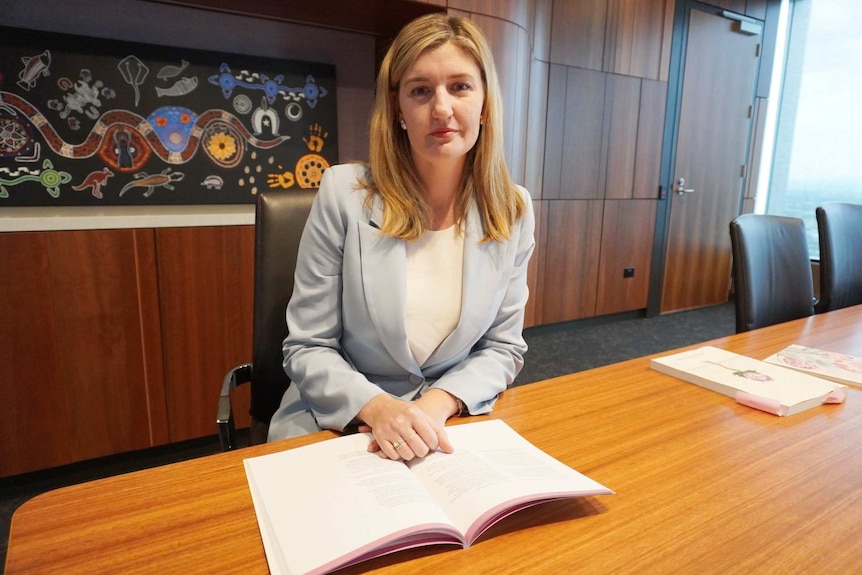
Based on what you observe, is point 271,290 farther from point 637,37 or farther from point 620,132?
point 637,37

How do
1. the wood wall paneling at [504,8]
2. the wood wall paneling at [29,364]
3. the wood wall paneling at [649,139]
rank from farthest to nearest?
the wood wall paneling at [649,139] → the wood wall paneling at [504,8] → the wood wall paneling at [29,364]

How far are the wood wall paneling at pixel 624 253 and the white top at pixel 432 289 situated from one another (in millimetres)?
3194

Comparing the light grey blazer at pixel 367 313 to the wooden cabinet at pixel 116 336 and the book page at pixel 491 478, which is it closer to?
the book page at pixel 491 478

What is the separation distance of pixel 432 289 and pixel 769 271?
→ 4.19 feet

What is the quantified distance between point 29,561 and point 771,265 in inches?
79.2

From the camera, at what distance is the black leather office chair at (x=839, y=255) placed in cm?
211

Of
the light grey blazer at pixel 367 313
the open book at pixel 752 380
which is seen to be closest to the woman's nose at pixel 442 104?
the light grey blazer at pixel 367 313

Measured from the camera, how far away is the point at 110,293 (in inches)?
79.4

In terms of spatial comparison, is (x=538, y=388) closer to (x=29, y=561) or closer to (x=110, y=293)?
(x=29, y=561)

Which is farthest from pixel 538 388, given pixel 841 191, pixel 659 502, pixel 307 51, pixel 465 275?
pixel 841 191

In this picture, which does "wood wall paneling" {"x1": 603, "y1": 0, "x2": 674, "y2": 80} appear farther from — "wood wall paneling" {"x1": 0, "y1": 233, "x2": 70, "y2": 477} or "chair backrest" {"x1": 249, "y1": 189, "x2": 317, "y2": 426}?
"wood wall paneling" {"x1": 0, "y1": 233, "x2": 70, "y2": 477}

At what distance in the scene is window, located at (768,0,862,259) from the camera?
14.6 ft

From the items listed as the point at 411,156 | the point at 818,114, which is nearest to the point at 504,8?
→ the point at 411,156

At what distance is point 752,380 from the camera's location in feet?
3.65
